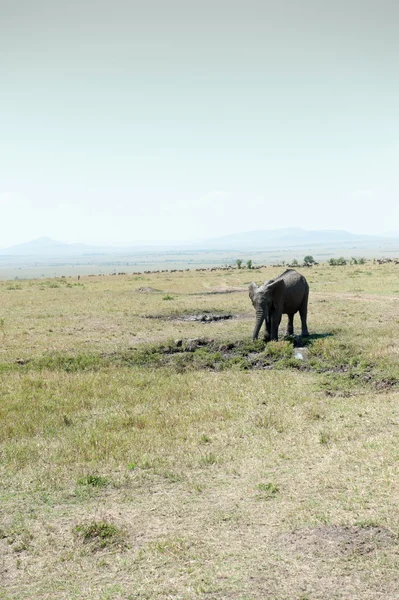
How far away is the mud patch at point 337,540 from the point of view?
292 inches

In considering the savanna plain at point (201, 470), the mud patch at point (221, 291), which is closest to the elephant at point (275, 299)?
the savanna plain at point (201, 470)

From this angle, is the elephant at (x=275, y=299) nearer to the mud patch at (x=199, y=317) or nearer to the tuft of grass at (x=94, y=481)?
the mud patch at (x=199, y=317)

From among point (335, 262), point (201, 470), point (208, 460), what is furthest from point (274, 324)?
point (335, 262)

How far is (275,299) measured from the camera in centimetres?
2125

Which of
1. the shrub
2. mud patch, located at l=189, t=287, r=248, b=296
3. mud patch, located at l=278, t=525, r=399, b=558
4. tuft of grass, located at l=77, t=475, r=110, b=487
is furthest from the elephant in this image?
the shrub

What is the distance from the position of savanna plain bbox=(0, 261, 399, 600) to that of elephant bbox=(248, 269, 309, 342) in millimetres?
939

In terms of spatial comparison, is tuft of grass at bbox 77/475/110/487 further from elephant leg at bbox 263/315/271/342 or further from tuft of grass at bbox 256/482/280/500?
elephant leg at bbox 263/315/271/342

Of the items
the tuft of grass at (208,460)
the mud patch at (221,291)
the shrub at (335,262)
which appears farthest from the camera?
the shrub at (335,262)

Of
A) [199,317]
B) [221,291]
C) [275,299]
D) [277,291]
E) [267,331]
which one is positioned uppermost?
[277,291]

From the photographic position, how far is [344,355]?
62.1 feet

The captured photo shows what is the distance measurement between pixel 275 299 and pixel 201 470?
11.8 meters

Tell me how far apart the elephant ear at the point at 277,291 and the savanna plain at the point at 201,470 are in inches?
67.0

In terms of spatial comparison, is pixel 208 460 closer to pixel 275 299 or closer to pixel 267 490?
pixel 267 490

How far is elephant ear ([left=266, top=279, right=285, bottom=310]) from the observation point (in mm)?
21164
